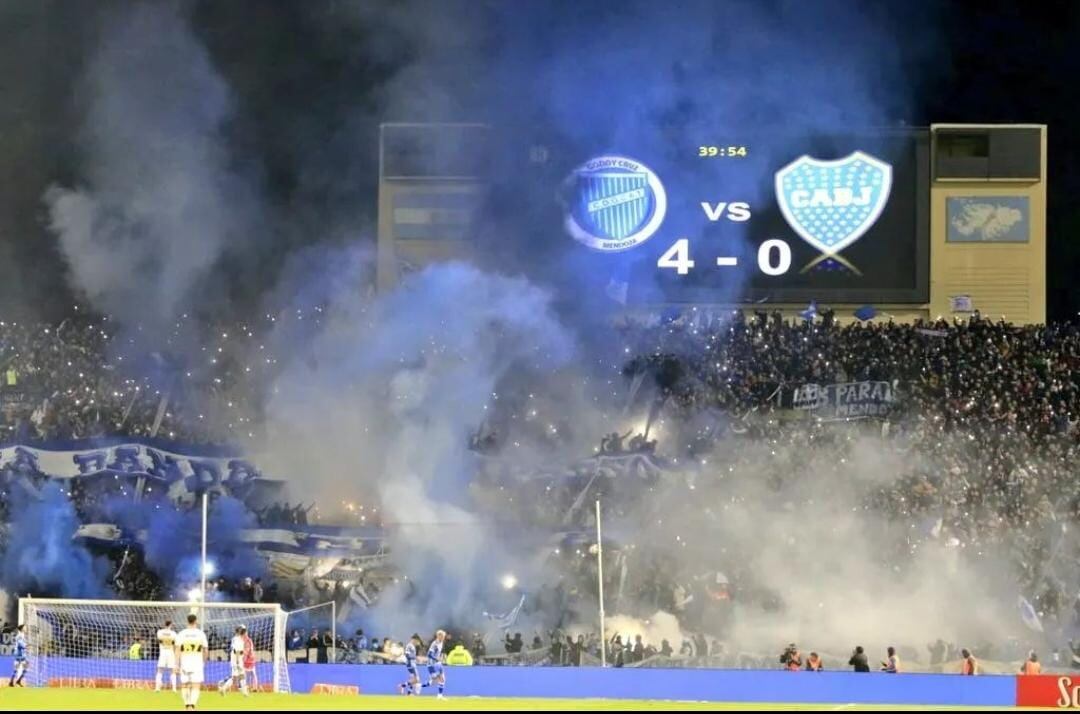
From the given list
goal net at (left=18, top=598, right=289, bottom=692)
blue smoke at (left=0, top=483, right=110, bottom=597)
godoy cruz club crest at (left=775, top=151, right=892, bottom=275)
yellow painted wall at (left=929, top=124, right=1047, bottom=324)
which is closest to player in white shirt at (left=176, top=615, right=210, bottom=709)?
goal net at (left=18, top=598, right=289, bottom=692)

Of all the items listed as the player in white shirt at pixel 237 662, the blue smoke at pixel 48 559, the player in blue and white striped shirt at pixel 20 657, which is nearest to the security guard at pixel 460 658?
the player in white shirt at pixel 237 662

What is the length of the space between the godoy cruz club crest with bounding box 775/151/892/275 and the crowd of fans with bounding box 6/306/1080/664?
8.10ft

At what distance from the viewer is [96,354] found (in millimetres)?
37188

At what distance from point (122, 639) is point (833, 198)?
22.1 m

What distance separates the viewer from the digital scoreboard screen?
3919cm

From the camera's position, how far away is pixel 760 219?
130 feet

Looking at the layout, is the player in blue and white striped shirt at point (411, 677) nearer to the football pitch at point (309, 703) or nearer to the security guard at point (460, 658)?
the football pitch at point (309, 703)

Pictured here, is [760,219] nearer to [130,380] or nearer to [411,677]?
[130,380]

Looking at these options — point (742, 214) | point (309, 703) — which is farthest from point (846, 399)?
point (309, 703)

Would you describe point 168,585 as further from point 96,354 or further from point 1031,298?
point 1031,298

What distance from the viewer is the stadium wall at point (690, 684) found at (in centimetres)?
2442

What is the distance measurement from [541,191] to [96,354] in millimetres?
12749

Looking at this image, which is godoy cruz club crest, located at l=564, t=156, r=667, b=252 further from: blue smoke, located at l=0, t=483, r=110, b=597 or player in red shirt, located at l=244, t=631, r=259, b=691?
player in red shirt, located at l=244, t=631, r=259, b=691

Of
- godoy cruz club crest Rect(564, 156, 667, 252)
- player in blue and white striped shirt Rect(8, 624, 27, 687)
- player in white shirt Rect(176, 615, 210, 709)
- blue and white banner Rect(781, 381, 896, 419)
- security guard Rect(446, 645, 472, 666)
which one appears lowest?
security guard Rect(446, 645, 472, 666)
